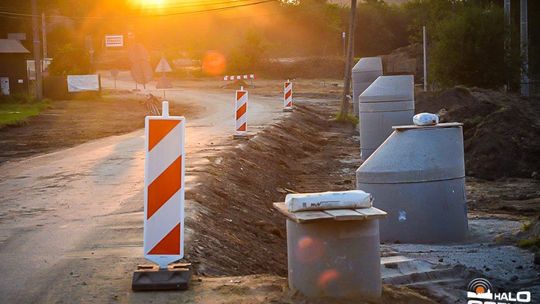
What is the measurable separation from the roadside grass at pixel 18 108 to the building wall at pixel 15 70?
3213 millimetres

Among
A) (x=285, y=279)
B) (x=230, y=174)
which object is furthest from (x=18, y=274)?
(x=230, y=174)

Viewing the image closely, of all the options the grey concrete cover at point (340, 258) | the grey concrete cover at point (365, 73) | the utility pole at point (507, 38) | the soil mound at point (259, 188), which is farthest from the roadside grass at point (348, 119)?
the grey concrete cover at point (340, 258)

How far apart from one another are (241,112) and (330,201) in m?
16.3

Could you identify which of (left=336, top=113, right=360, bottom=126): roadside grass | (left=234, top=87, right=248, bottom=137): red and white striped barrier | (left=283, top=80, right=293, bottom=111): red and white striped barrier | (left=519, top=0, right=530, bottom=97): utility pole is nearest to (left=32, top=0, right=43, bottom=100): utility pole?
(left=283, top=80, right=293, bottom=111): red and white striped barrier

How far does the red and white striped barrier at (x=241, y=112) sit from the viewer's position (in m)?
22.9

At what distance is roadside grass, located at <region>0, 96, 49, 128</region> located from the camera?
3691 cm

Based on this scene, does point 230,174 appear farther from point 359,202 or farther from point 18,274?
point 359,202

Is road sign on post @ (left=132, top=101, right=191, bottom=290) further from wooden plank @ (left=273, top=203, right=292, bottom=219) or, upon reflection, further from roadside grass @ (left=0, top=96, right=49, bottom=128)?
roadside grass @ (left=0, top=96, right=49, bottom=128)

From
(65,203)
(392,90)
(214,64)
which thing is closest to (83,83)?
(214,64)

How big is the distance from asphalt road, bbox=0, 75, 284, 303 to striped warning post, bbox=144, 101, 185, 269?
100 cm

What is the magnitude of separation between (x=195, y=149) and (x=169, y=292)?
517 inches

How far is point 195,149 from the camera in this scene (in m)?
20.8

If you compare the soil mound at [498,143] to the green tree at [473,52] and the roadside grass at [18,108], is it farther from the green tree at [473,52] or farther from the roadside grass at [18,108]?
the roadside grass at [18,108]
